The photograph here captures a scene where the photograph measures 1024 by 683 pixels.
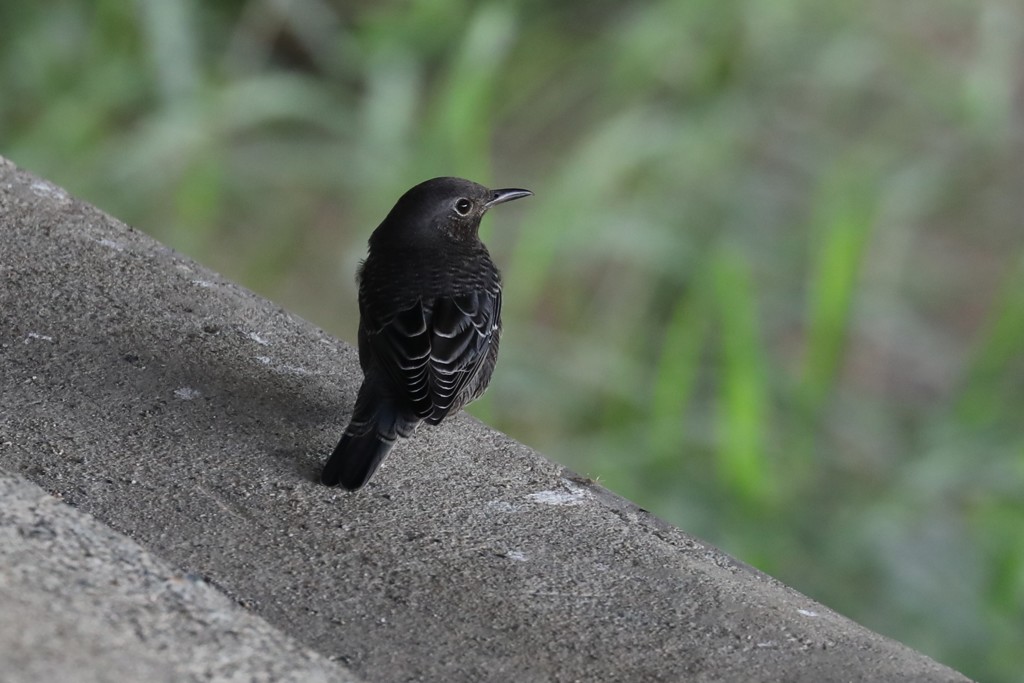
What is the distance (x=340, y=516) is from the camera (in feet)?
7.97

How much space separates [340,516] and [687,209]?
10.2ft

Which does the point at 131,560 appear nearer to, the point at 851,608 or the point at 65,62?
the point at 851,608

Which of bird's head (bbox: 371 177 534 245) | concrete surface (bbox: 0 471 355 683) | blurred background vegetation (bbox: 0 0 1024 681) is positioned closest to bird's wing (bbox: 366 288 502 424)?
bird's head (bbox: 371 177 534 245)

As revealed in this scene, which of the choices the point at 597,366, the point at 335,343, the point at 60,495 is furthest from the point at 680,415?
the point at 60,495

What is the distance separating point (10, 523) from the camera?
1.98m

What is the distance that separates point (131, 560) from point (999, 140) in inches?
195

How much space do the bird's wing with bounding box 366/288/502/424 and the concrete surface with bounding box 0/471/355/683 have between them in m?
0.76

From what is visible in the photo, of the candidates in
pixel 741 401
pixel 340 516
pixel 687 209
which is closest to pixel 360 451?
pixel 340 516

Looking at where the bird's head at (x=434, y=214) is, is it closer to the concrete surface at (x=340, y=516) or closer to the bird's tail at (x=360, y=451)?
the concrete surface at (x=340, y=516)

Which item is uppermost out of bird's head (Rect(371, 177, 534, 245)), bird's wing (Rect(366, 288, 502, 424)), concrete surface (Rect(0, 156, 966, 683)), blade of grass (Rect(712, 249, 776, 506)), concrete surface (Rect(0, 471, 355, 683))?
blade of grass (Rect(712, 249, 776, 506))

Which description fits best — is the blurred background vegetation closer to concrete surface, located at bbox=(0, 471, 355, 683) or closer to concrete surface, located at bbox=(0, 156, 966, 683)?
concrete surface, located at bbox=(0, 156, 966, 683)

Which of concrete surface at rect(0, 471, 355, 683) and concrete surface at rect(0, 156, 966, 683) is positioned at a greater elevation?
concrete surface at rect(0, 156, 966, 683)

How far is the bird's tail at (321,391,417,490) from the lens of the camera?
8.20 feet

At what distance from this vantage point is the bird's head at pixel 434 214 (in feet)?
10.2
